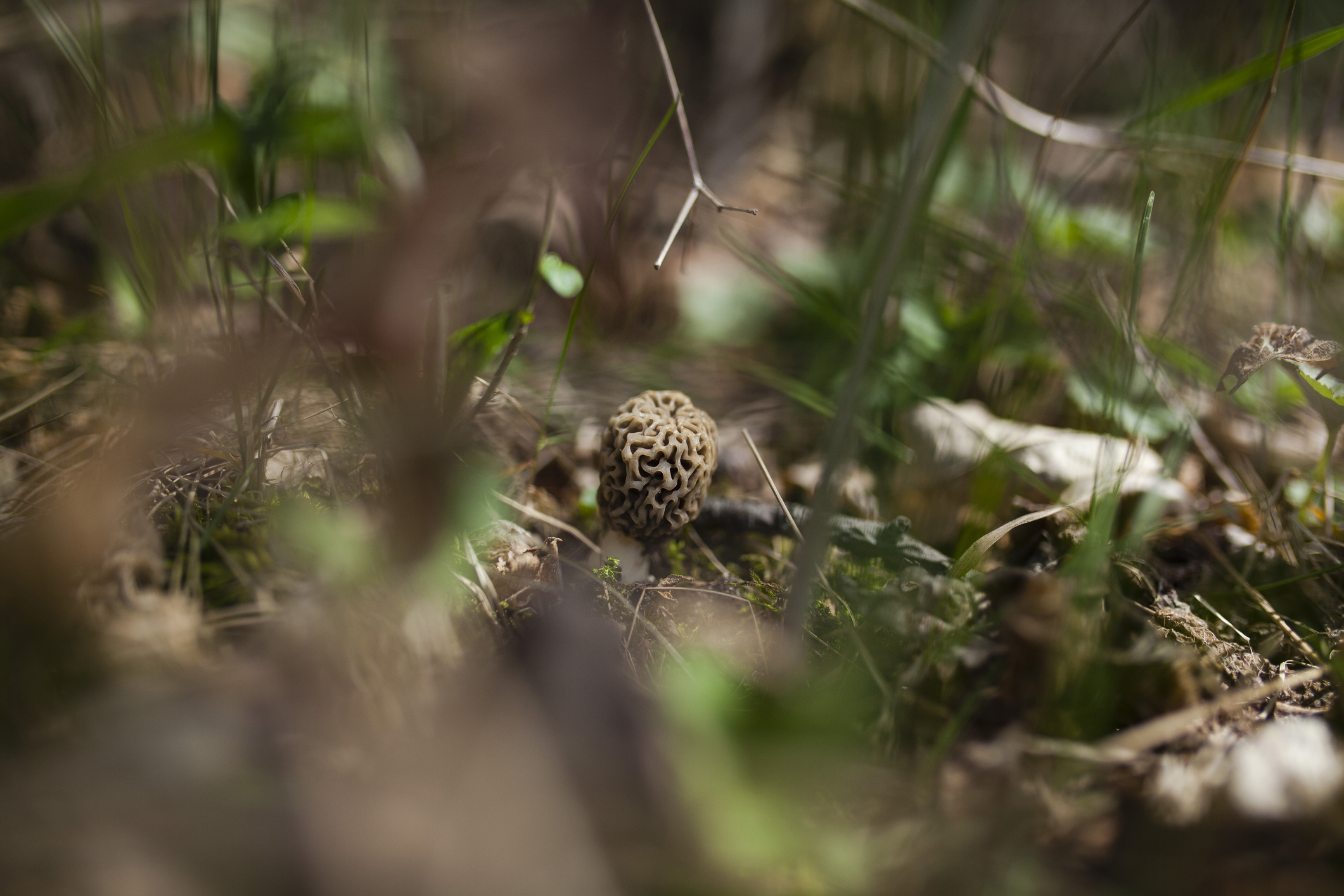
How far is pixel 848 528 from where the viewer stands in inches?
69.9

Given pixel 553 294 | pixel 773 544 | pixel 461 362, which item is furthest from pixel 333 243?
pixel 773 544

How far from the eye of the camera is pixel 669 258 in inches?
130

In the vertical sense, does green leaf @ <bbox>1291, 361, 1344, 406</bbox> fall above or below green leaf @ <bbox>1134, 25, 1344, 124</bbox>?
below

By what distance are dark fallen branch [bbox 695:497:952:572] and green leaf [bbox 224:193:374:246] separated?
43.9 inches

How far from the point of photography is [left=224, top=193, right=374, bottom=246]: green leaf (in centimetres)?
129

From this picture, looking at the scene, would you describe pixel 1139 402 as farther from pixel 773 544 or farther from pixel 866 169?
pixel 866 169

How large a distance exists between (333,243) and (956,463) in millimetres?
2778

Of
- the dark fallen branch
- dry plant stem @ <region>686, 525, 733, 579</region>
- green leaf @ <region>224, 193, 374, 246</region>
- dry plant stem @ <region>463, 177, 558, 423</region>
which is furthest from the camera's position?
dry plant stem @ <region>686, 525, 733, 579</region>

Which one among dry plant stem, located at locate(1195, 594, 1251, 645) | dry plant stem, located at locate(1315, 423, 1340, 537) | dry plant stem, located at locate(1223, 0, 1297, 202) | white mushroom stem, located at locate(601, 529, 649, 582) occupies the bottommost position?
white mushroom stem, located at locate(601, 529, 649, 582)

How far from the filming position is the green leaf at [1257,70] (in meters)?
1.61

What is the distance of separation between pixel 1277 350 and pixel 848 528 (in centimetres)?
102

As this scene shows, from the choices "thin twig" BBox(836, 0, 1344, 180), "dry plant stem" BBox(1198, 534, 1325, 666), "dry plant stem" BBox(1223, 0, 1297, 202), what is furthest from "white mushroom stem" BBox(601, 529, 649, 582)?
"dry plant stem" BBox(1223, 0, 1297, 202)

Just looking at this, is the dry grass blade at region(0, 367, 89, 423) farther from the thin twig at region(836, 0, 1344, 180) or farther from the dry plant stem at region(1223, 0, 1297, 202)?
the dry plant stem at region(1223, 0, 1297, 202)

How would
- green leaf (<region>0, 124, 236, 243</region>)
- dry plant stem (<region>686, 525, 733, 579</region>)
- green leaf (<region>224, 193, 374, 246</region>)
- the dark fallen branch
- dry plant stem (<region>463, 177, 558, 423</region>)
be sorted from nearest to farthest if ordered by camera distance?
green leaf (<region>0, 124, 236, 243</region>), green leaf (<region>224, 193, 374, 246</region>), dry plant stem (<region>463, 177, 558, 423</region>), the dark fallen branch, dry plant stem (<region>686, 525, 733, 579</region>)
